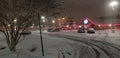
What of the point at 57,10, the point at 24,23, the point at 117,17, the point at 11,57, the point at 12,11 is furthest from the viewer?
the point at 117,17

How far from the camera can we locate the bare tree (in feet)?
50.0

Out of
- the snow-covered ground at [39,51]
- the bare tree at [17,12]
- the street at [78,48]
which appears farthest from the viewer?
the street at [78,48]

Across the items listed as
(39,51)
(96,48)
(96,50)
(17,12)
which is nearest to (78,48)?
(96,48)

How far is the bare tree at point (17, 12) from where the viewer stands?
1524 cm

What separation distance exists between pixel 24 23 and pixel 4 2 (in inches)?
108

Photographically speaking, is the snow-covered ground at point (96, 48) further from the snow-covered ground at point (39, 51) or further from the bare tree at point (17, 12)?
the bare tree at point (17, 12)

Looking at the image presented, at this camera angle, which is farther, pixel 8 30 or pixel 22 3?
pixel 8 30

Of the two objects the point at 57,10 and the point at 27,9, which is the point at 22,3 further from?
the point at 57,10

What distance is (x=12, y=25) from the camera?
1608 centimetres

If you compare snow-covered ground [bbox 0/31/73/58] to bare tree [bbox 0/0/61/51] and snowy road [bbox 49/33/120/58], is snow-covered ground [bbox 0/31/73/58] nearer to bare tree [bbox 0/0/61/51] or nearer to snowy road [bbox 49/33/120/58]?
snowy road [bbox 49/33/120/58]

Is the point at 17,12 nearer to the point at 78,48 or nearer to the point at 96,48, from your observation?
the point at 78,48

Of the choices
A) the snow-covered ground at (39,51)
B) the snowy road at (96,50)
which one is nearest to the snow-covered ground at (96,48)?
the snowy road at (96,50)

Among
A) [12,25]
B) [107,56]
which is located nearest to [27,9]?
[12,25]

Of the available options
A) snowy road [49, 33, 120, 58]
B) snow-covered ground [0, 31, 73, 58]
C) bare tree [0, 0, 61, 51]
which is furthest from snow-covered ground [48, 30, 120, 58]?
bare tree [0, 0, 61, 51]
